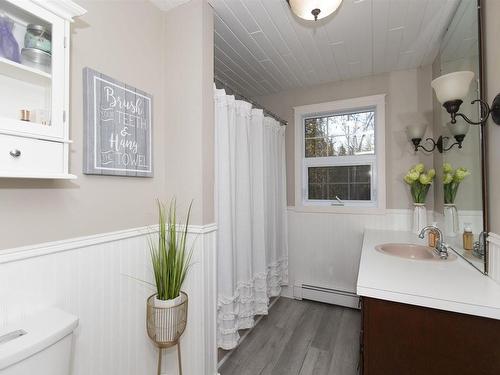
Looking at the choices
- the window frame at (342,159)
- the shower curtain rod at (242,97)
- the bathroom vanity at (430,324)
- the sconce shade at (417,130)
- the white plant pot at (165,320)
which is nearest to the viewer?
the bathroom vanity at (430,324)

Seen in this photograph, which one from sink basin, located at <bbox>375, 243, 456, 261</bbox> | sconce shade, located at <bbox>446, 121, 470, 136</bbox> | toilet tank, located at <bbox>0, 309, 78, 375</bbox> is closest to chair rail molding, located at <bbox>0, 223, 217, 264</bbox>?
toilet tank, located at <bbox>0, 309, 78, 375</bbox>

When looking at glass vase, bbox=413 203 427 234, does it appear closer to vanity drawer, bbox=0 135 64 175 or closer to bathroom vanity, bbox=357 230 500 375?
bathroom vanity, bbox=357 230 500 375

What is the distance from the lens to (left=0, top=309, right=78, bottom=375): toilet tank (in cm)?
74

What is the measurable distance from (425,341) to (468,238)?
758mm

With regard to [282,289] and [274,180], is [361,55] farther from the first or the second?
[282,289]

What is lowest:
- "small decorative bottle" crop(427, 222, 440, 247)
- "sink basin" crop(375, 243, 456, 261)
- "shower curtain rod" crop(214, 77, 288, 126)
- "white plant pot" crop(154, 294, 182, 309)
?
"white plant pot" crop(154, 294, 182, 309)

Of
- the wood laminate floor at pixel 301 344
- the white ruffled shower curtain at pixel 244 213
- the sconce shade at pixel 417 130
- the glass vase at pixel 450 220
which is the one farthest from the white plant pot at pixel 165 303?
the sconce shade at pixel 417 130

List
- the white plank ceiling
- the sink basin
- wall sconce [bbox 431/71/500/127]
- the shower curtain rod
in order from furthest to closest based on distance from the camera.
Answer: the shower curtain rod < the sink basin < the white plank ceiling < wall sconce [bbox 431/71/500/127]

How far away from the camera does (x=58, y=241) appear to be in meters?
1.03

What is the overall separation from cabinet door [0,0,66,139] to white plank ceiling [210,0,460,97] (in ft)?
3.08

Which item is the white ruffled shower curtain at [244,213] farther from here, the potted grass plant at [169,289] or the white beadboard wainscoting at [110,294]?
the potted grass plant at [169,289]

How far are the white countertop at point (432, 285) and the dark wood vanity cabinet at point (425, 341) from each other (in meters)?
0.04

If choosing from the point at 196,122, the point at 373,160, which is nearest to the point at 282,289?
the point at 373,160

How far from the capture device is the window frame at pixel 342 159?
238 cm
